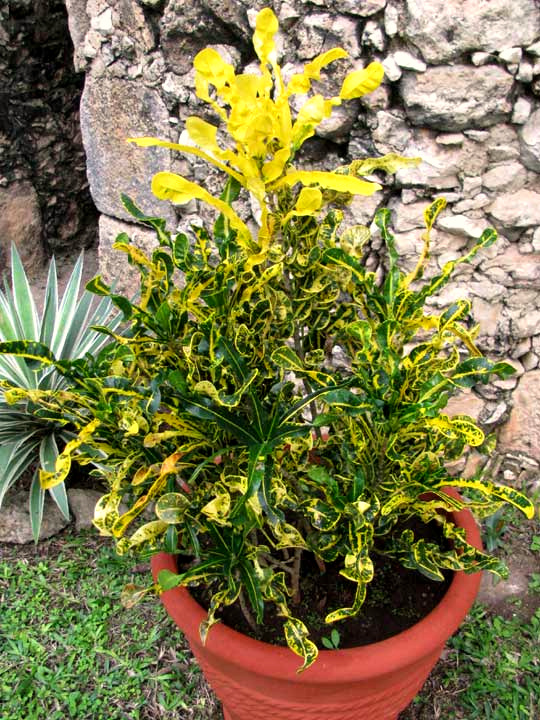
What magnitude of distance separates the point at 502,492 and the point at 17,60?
2782 mm

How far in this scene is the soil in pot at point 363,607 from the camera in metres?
1.52

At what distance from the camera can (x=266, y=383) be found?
4.51 feet

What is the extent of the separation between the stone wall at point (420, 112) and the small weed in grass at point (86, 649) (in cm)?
119

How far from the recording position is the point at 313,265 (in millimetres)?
1295

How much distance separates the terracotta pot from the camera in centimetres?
132

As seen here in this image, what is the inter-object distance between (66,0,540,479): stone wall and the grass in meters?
0.61

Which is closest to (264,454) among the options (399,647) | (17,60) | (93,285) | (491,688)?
(93,285)

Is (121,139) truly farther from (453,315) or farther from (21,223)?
(453,315)

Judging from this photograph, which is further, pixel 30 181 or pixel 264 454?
pixel 30 181

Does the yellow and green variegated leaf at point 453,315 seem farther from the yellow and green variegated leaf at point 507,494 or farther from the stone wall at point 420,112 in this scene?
the stone wall at point 420,112

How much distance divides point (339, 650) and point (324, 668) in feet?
0.16

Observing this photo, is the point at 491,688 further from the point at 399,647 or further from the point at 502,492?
the point at 502,492

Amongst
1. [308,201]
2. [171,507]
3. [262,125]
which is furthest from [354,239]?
[171,507]

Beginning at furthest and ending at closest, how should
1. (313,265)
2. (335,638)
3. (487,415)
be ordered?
(487,415) → (335,638) → (313,265)
